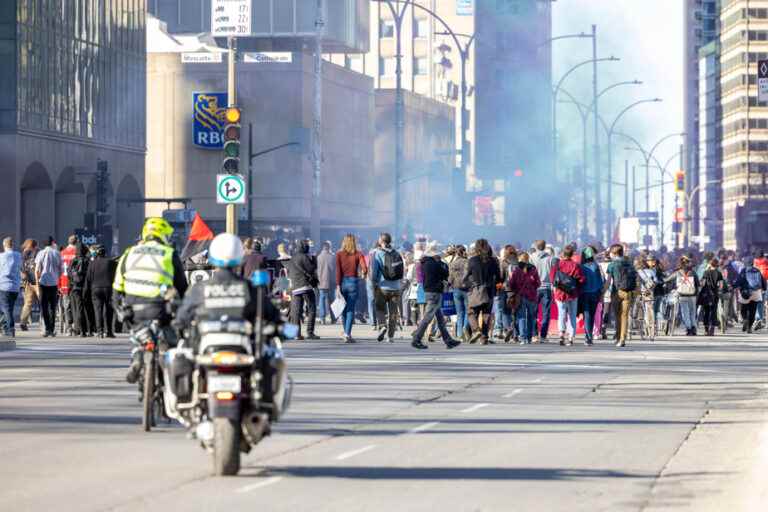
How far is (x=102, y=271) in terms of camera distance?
1261 inches

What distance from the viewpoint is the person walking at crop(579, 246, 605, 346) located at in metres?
33.5

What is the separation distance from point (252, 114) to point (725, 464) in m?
83.6

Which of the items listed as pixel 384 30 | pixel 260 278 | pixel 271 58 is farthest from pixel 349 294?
pixel 384 30

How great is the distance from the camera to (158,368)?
15141mm

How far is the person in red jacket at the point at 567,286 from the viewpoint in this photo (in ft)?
108

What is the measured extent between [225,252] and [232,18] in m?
25.4

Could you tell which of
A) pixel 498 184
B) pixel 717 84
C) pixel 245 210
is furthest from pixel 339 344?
pixel 717 84

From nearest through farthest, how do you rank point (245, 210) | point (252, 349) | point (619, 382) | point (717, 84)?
point (252, 349) → point (619, 382) → point (245, 210) → point (717, 84)

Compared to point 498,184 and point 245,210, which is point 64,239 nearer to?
point 245,210

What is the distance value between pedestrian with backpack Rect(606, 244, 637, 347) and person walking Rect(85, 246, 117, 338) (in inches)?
333

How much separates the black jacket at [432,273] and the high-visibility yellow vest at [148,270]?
583 inches

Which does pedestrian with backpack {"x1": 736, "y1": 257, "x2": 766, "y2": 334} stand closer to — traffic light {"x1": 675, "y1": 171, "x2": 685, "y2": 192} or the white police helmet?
the white police helmet

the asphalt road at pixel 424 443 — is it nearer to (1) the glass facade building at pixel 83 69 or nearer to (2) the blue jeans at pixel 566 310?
(2) the blue jeans at pixel 566 310

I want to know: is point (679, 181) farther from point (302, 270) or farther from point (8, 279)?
point (8, 279)
